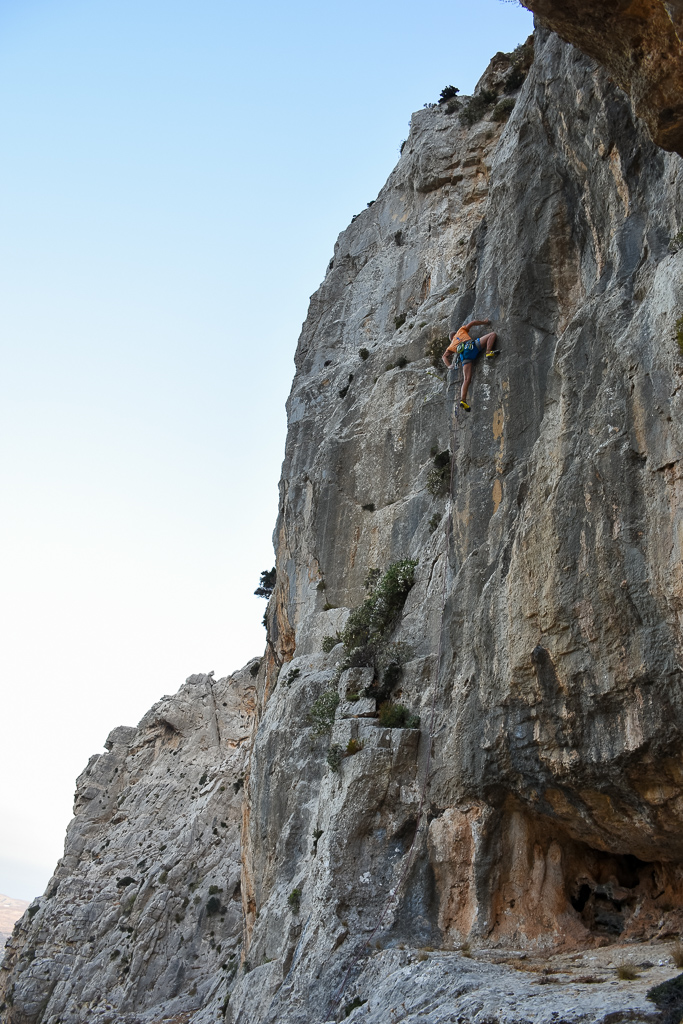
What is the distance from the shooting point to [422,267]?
1339 inches

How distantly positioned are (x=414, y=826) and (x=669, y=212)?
1383cm

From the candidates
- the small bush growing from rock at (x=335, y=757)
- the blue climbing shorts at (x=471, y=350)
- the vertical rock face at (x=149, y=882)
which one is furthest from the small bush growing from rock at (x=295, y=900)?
the blue climbing shorts at (x=471, y=350)

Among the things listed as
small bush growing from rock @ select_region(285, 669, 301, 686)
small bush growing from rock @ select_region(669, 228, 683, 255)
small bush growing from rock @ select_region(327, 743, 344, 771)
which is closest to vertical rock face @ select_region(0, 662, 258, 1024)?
small bush growing from rock @ select_region(285, 669, 301, 686)

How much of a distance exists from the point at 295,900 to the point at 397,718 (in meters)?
4.91

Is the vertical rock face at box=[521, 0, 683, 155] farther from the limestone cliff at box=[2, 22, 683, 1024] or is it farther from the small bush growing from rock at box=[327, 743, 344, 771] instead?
the small bush growing from rock at box=[327, 743, 344, 771]

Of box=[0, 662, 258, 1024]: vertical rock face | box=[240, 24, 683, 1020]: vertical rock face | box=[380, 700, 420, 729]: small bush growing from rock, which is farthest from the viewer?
box=[0, 662, 258, 1024]: vertical rock face

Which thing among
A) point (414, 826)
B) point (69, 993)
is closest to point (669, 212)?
point (414, 826)

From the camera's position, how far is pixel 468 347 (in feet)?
66.3

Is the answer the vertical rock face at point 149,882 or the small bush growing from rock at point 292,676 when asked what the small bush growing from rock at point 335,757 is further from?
the vertical rock face at point 149,882

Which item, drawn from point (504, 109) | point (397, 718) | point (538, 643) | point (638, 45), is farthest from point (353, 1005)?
point (504, 109)

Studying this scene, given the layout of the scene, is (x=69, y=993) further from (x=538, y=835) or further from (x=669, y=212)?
(x=669, y=212)

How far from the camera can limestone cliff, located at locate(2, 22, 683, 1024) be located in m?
13.9

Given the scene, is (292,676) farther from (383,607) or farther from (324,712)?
(383,607)

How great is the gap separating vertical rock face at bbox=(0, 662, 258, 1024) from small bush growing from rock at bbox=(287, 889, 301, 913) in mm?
11382
